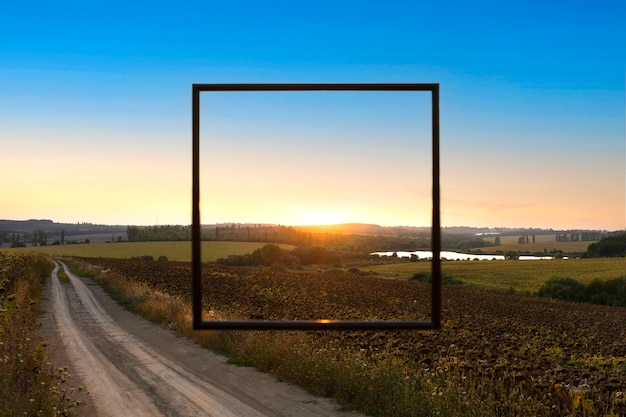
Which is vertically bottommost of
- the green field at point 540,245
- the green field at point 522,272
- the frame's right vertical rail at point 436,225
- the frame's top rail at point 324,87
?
the green field at point 522,272

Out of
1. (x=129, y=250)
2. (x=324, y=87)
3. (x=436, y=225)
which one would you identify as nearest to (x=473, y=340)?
(x=436, y=225)

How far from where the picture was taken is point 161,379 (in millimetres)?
11398

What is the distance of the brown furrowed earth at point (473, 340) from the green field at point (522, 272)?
17.5 meters

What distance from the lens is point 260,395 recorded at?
10195 millimetres

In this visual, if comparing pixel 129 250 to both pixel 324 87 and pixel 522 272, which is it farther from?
pixel 324 87

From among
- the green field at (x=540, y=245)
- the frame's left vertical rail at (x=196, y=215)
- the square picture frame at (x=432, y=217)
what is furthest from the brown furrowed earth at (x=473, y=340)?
the green field at (x=540, y=245)

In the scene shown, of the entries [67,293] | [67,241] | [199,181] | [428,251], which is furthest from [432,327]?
[67,241]

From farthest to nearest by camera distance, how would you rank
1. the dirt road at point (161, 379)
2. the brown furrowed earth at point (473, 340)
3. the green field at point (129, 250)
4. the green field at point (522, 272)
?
the green field at point (129, 250) < the green field at point (522, 272) < the dirt road at point (161, 379) < the brown furrowed earth at point (473, 340)

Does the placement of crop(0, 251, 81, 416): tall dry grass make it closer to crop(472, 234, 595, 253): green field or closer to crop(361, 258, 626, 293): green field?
crop(361, 258, 626, 293): green field

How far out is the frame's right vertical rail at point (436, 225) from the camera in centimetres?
537

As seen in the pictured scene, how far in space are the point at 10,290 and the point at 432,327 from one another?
2289 centimetres

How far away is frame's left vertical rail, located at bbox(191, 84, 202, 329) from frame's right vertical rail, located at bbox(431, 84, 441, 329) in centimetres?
214

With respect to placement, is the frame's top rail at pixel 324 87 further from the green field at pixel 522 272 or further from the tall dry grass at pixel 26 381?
the green field at pixel 522 272

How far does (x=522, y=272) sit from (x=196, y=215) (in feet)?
215
